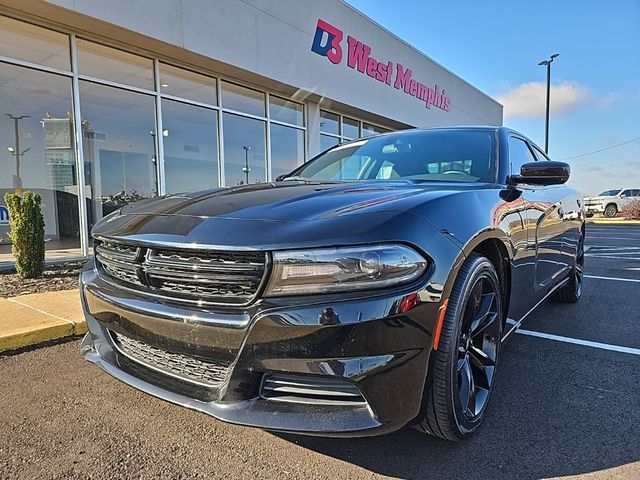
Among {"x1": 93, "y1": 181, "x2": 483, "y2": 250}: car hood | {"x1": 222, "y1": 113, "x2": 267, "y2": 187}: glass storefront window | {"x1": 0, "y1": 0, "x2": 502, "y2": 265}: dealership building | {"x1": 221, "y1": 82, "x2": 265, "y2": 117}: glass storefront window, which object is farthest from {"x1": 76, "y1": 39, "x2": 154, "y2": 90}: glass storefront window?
{"x1": 93, "y1": 181, "x2": 483, "y2": 250}: car hood

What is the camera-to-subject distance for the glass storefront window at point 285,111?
430 inches

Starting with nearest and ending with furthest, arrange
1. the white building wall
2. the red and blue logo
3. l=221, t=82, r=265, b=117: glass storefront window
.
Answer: the white building wall, l=221, t=82, r=265, b=117: glass storefront window, the red and blue logo

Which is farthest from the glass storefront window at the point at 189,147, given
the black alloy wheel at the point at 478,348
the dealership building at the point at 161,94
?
the black alloy wheel at the point at 478,348

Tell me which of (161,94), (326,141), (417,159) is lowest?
(417,159)

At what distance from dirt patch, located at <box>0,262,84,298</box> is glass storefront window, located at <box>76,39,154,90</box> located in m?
3.36

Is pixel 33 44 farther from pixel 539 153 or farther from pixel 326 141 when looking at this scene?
pixel 326 141

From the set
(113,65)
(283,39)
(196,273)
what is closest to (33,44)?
(113,65)

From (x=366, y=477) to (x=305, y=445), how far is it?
1.07ft

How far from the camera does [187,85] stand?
353 inches

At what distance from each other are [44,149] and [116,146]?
1.61m

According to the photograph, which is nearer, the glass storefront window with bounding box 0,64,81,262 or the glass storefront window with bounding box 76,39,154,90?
the glass storefront window with bounding box 76,39,154,90

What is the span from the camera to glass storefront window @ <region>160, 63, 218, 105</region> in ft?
28.2

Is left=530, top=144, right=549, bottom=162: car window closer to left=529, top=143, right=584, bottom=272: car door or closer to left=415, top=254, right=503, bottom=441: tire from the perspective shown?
left=529, top=143, right=584, bottom=272: car door

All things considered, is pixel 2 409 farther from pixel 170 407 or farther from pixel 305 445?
pixel 305 445
